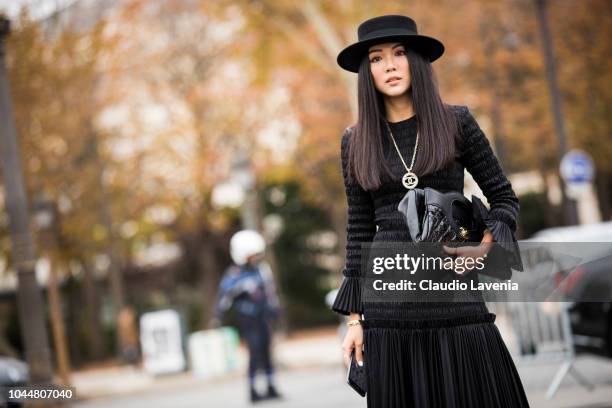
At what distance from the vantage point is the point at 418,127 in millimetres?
3480

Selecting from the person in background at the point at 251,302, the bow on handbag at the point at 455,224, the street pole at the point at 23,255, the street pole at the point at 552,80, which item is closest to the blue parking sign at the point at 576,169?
the street pole at the point at 552,80

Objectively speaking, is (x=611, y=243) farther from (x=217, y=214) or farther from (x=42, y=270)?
(x=42, y=270)

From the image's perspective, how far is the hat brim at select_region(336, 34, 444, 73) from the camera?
3.52 meters

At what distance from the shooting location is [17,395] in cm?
735

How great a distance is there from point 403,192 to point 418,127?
0.81 feet

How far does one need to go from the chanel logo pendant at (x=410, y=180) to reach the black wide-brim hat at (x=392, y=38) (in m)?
0.50

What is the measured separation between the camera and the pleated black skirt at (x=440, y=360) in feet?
10.7

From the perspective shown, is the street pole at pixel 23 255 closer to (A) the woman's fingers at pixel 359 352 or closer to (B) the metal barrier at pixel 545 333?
(B) the metal barrier at pixel 545 333

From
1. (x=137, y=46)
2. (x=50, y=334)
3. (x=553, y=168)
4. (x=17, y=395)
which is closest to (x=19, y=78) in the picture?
(x=137, y=46)

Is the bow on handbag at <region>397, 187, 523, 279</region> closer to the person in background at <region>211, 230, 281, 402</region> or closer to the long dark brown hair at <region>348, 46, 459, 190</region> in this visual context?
the long dark brown hair at <region>348, 46, 459, 190</region>

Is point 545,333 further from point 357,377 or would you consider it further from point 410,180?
point 410,180

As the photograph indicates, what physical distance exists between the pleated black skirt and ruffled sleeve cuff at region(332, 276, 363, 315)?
0.12m

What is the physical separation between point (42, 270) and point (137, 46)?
11.4 metres

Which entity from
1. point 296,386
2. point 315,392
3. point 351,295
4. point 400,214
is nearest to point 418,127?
point 400,214
